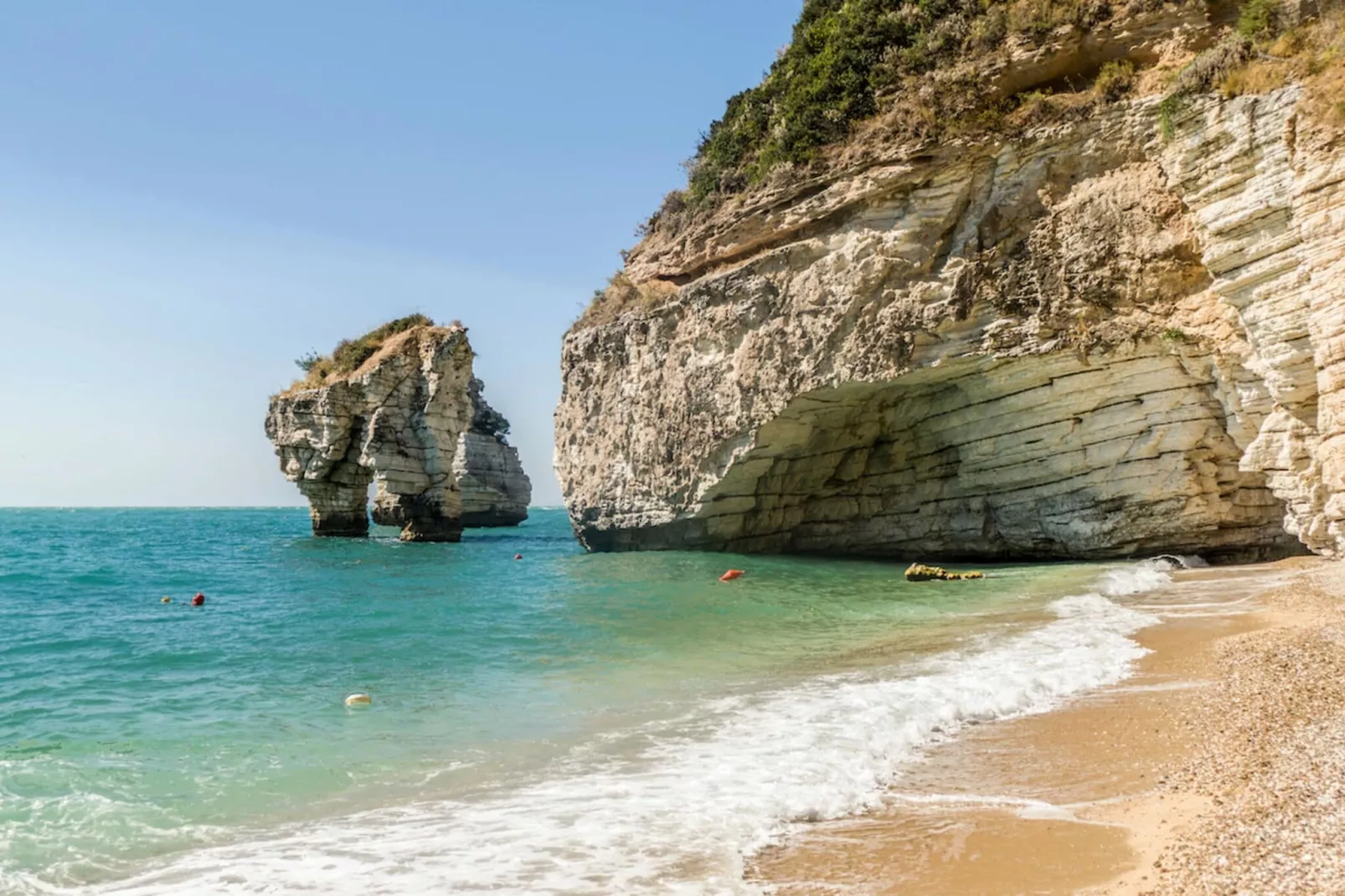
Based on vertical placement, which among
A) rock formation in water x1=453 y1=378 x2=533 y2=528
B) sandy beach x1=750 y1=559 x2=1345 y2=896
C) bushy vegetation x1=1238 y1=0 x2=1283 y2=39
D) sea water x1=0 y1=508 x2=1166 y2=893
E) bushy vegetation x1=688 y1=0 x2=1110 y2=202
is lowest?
sea water x1=0 y1=508 x2=1166 y2=893

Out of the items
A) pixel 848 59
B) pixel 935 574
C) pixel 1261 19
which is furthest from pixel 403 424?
pixel 1261 19

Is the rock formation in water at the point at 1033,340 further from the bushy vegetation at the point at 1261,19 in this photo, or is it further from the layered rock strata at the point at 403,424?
the layered rock strata at the point at 403,424

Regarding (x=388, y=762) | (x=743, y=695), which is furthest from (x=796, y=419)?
(x=388, y=762)

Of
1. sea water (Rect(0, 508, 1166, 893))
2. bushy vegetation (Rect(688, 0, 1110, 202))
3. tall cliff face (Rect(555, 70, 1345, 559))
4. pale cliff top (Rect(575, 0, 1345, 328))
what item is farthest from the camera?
bushy vegetation (Rect(688, 0, 1110, 202))

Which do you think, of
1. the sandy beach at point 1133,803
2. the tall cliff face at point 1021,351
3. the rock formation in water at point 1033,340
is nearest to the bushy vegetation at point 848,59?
the rock formation in water at point 1033,340

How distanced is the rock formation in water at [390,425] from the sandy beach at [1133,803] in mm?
33877

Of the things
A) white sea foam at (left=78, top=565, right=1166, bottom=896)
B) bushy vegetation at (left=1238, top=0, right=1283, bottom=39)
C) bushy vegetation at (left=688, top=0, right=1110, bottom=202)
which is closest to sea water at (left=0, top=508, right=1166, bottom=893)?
white sea foam at (left=78, top=565, right=1166, bottom=896)

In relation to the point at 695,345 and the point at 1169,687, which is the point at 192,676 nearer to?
the point at 1169,687

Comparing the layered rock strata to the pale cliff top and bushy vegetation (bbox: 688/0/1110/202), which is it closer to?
the pale cliff top

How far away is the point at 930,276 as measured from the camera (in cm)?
1938

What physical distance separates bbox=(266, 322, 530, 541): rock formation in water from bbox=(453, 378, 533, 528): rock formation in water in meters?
16.3

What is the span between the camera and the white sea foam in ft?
15.1

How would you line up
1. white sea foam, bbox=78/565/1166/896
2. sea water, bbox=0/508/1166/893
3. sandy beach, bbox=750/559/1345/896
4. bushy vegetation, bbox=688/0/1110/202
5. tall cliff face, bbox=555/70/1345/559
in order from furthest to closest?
bushy vegetation, bbox=688/0/1110/202, tall cliff face, bbox=555/70/1345/559, sea water, bbox=0/508/1166/893, white sea foam, bbox=78/565/1166/896, sandy beach, bbox=750/559/1345/896

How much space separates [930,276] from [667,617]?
423 inches
